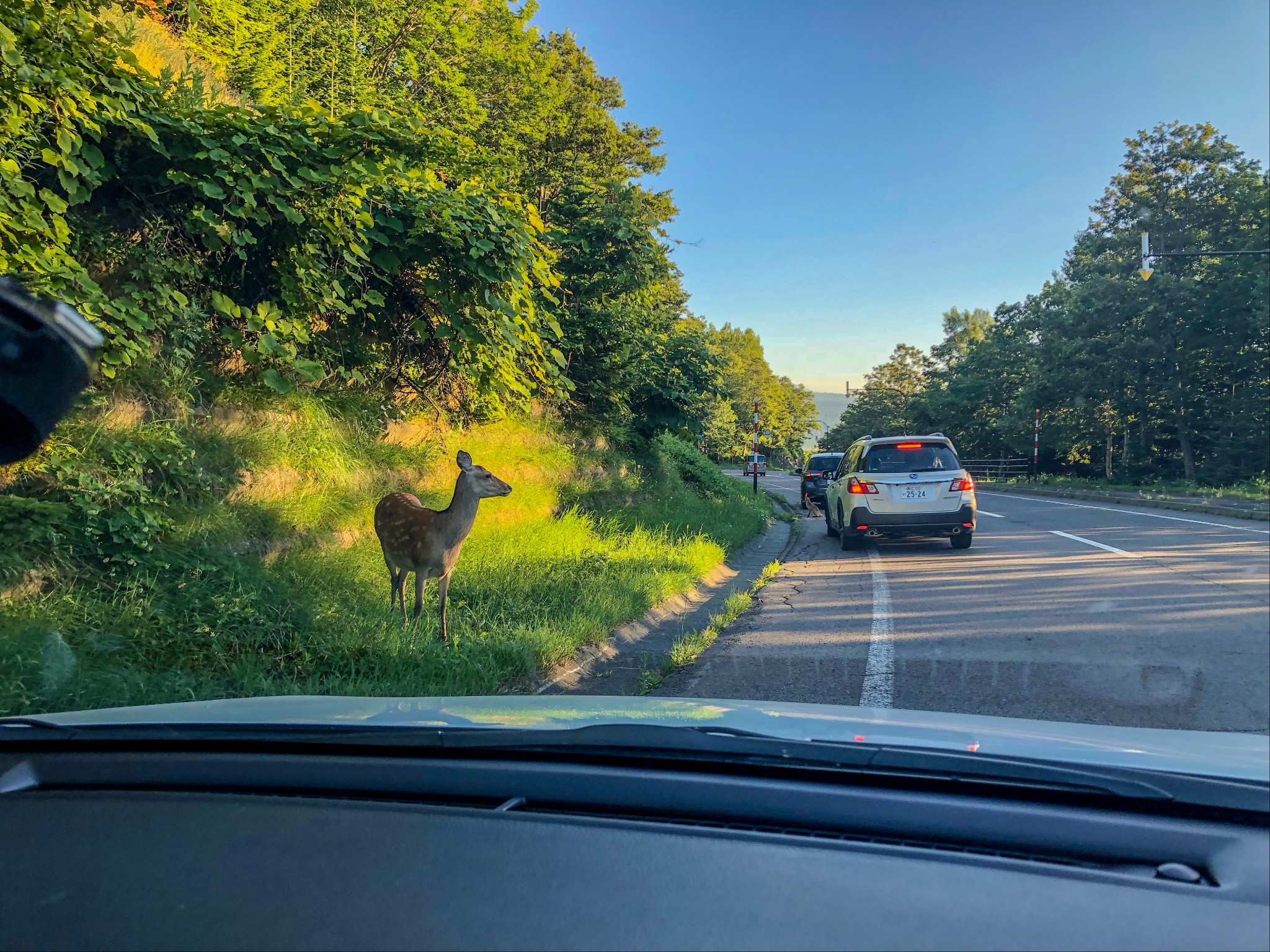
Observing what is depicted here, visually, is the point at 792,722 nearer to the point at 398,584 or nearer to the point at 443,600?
the point at 443,600

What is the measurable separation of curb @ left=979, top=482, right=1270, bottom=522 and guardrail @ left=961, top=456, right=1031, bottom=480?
11.0m

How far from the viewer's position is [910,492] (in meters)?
13.0

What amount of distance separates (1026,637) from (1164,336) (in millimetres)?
29261

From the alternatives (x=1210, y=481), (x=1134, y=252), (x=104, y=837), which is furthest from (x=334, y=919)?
(x=1134, y=252)

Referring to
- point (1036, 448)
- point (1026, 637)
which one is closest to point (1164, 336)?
point (1036, 448)

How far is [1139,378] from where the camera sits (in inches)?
1253

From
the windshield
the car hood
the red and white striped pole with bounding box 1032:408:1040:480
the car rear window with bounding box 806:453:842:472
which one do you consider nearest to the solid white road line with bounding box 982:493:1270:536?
the windshield

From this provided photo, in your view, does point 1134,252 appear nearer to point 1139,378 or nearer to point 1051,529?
point 1139,378

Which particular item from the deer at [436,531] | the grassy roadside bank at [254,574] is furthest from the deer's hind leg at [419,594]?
the grassy roadside bank at [254,574]

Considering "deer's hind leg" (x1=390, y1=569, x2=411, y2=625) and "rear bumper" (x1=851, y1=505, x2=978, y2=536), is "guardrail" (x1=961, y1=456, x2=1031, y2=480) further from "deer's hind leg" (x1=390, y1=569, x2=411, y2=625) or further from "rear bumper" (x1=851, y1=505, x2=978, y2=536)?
"deer's hind leg" (x1=390, y1=569, x2=411, y2=625)

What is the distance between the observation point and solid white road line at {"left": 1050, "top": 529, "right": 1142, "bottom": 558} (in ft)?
38.2

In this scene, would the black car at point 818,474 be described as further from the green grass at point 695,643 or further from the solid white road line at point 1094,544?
the green grass at point 695,643

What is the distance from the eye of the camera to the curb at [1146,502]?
1706 cm

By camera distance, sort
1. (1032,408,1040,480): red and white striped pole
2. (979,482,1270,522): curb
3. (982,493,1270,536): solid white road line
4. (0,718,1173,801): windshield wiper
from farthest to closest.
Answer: (1032,408,1040,480): red and white striped pole
(979,482,1270,522): curb
(982,493,1270,536): solid white road line
(0,718,1173,801): windshield wiper
